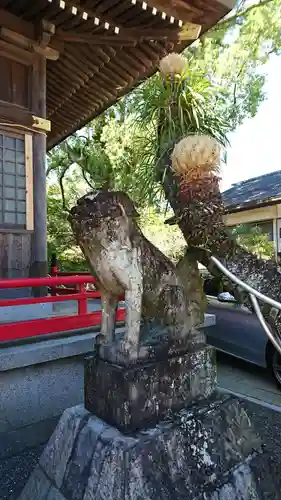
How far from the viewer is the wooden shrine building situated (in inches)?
163

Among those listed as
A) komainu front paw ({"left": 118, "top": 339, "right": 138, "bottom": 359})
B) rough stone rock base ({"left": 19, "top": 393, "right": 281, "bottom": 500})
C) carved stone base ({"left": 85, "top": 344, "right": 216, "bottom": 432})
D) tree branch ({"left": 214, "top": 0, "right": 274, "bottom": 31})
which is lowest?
rough stone rock base ({"left": 19, "top": 393, "right": 281, "bottom": 500})

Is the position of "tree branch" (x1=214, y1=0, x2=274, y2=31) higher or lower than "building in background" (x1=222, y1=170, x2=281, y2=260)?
higher

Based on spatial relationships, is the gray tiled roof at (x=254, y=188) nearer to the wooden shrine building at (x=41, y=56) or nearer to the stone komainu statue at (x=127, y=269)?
the wooden shrine building at (x=41, y=56)

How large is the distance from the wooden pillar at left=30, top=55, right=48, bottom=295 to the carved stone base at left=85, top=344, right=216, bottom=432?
312 cm

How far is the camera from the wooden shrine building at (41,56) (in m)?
4.14

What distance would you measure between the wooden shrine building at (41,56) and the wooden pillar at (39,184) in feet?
0.04

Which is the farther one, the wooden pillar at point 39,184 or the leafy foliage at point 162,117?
the wooden pillar at point 39,184

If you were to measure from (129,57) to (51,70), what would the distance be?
1244 mm

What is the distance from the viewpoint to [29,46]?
464 centimetres

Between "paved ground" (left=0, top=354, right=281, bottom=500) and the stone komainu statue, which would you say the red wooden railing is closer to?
"paved ground" (left=0, top=354, right=281, bottom=500)

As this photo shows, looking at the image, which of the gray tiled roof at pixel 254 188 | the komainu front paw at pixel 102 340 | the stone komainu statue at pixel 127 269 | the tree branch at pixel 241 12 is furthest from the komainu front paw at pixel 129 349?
the gray tiled roof at pixel 254 188

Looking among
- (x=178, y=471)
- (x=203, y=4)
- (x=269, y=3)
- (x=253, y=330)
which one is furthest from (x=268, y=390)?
(x=269, y=3)

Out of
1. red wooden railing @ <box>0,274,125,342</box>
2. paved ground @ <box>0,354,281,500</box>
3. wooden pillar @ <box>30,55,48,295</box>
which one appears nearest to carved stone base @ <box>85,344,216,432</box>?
paved ground @ <box>0,354,281,500</box>

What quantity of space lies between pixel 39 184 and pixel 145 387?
383 cm
